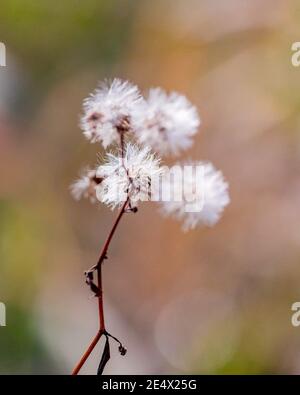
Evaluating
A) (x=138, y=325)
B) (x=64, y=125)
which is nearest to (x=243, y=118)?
(x=64, y=125)

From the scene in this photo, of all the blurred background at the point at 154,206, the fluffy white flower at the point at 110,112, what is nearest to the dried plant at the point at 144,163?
the fluffy white flower at the point at 110,112

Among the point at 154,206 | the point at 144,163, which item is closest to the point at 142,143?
the point at 144,163

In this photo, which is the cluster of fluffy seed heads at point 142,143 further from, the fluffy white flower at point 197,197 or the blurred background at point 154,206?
the blurred background at point 154,206

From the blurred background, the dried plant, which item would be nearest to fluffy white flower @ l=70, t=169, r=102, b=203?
the dried plant

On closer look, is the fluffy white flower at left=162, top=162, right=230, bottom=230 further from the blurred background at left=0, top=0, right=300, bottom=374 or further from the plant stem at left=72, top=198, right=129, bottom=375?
the blurred background at left=0, top=0, right=300, bottom=374

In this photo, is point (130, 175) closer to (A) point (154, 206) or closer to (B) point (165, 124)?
(B) point (165, 124)

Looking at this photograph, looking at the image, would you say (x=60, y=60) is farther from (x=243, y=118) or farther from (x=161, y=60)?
(x=243, y=118)
